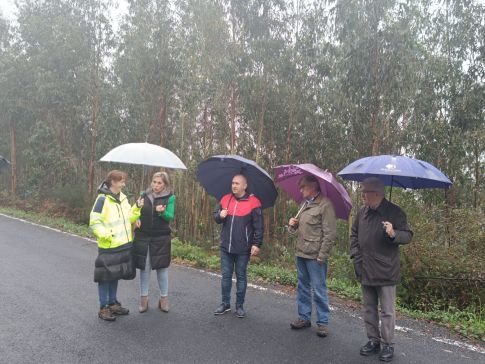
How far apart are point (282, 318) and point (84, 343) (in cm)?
214

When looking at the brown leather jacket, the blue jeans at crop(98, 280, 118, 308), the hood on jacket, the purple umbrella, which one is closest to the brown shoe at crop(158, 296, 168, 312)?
the blue jeans at crop(98, 280, 118, 308)

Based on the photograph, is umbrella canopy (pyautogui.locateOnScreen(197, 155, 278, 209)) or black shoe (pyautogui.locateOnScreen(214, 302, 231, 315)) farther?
black shoe (pyautogui.locateOnScreen(214, 302, 231, 315))

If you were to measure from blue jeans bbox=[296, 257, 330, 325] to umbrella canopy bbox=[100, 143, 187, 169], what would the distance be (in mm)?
1752

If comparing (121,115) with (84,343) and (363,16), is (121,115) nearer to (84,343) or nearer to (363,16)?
(363,16)

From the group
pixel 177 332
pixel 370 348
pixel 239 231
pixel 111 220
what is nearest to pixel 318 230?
pixel 239 231

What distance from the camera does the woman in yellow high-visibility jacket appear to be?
475cm

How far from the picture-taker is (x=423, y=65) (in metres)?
10.6

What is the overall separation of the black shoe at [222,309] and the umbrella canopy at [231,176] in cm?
124

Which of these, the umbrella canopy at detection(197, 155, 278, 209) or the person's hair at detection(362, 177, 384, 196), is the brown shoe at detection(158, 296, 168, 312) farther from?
the person's hair at detection(362, 177, 384, 196)

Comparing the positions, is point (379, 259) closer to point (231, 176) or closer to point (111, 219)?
point (231, 176)

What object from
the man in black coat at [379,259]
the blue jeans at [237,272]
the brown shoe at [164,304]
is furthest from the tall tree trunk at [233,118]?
the man in black coat at [379,259]

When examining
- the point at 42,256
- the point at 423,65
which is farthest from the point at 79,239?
the point at 423,65

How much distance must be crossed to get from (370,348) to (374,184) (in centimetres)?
153

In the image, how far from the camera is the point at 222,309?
203 inches
